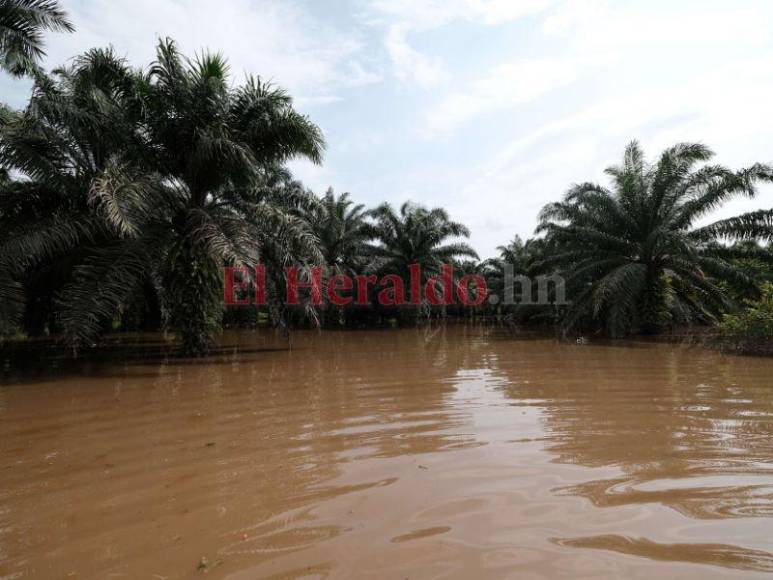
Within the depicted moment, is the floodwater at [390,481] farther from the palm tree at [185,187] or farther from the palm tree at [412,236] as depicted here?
the palm tree at [412,236]

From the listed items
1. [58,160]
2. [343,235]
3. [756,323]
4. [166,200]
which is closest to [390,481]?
[166,200]

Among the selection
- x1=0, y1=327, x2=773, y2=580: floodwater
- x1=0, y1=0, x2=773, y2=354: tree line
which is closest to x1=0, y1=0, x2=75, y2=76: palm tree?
x1=0, y1=0, x2=773, y2=354: tree line

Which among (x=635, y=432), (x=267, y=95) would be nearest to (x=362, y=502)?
(x=635, y=432)

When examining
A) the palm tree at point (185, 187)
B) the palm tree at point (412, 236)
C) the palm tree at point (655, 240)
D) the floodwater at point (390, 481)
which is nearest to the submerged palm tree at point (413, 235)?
the palm tree at point (412, 236)

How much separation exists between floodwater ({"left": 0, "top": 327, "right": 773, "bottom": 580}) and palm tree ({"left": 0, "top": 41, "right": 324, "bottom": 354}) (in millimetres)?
3438

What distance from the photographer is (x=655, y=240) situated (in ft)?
48.4

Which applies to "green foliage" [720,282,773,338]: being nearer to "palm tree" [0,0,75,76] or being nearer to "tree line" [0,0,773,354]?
"tree line" [0,0,773,354]

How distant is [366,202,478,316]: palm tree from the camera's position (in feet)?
81.3

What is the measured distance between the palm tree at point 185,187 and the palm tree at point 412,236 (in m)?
13.8

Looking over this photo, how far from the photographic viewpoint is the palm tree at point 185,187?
938 cm

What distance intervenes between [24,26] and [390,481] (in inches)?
467

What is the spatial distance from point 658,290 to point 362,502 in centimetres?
1509

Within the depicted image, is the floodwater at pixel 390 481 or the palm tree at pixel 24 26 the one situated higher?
the palm tree at pixel 24 26

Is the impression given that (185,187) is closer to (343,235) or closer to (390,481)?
(390,481)
